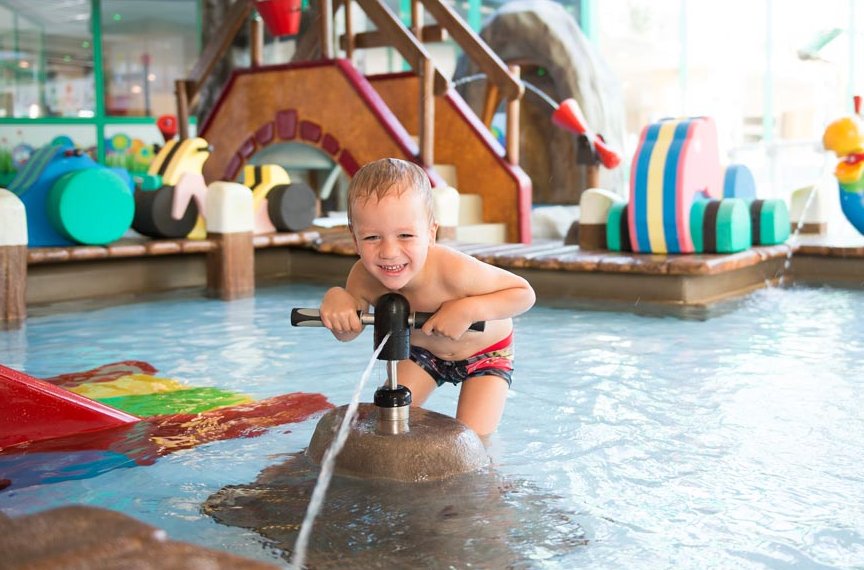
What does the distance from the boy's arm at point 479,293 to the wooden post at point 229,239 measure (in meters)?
3.98

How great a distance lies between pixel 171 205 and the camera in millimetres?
6477

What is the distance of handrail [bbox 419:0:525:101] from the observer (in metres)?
7.98

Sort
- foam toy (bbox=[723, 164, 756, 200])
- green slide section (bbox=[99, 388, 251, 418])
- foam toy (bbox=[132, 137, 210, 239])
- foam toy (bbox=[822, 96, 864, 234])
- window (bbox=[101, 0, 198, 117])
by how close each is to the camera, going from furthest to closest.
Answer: window (bbox=[101, 0, 198, 117])
foam toy (bbox=[723, 164, 756, 200])
foam toy (bbox=[822, 96, 864, 234])
foam toy (bbox=[132, 137, 210, 239])
green slide section (bbox=[99, 388, 251, 418])

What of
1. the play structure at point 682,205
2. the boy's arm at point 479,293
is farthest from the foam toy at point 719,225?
the boy's arm at point 479,293

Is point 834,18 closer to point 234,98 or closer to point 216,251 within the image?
point 234,98

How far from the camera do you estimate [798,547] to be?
2.05 m

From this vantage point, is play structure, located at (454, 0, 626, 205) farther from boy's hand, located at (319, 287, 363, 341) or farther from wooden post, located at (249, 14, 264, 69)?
boy's hand, located at (319, 287, 363, 341)

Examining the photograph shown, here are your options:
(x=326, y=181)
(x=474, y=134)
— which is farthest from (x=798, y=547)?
(x=326, y=181)

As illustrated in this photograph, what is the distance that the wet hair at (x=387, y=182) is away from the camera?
7.28 ft

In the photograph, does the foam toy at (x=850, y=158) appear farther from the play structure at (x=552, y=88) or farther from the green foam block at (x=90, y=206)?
the play structure at (x=552, y=88)

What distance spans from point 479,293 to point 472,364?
0.32 meters

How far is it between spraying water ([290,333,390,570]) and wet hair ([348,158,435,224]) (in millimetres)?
334

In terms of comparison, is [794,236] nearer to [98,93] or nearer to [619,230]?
[619,230]

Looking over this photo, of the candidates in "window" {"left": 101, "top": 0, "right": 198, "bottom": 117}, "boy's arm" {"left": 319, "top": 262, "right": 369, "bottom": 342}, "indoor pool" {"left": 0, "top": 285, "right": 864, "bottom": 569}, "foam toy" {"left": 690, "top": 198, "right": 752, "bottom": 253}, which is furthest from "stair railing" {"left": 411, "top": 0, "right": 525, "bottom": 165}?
"window" {"left": 101, "top": 0, "right": 198, "bottom": 117}
